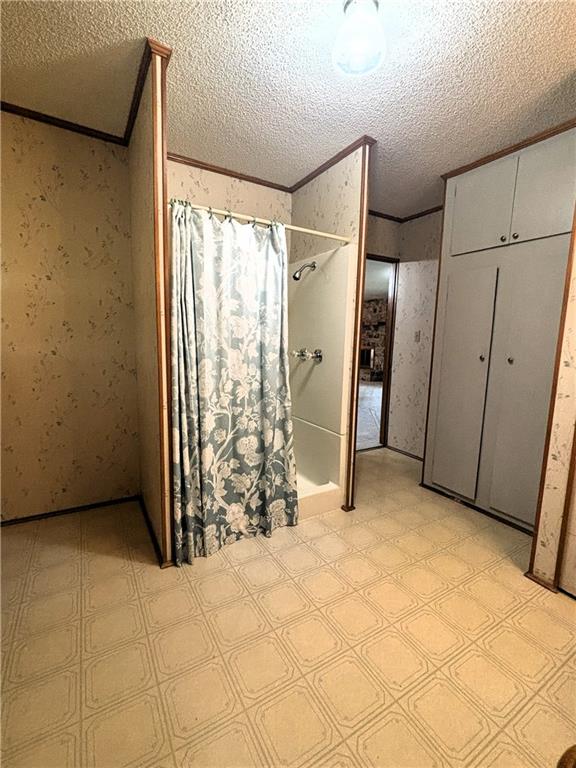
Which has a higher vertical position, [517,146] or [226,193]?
[517,146]

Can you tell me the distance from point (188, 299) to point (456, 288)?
6.08 ft

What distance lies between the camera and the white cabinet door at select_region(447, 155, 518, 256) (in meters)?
2.11

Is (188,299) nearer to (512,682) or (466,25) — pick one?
(466,25)

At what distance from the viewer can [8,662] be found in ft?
3.97

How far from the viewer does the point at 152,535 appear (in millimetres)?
1965

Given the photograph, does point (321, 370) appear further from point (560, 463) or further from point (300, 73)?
point (300, 73)

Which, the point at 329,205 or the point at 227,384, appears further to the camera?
the point at 329,205

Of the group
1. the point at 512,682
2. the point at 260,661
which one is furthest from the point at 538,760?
the point at 260,661

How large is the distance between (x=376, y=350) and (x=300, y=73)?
26.2 ft

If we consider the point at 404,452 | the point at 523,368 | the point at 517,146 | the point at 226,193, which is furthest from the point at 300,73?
the point at 404,452

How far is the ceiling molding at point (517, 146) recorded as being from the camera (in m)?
1.82

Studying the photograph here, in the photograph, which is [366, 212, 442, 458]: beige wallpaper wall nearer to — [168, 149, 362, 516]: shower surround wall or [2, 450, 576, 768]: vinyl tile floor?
[168, 149, 362, 516]: shower surround wall

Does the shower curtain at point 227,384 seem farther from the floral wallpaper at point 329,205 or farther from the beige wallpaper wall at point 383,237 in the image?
the beige wallpaper wall at point 383,237

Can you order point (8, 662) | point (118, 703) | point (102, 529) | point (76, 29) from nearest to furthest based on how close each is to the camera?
1. point (118, 703)
2. point (8, 662)
3. point (76, 29)
4. point (102, 529)
